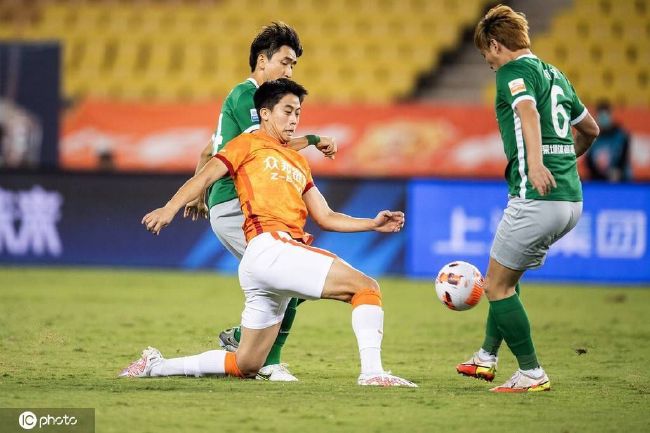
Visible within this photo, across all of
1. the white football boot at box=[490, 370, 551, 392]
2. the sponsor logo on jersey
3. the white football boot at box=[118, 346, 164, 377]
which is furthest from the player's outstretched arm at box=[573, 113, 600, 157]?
the white football boot at box=[118, 346, 164, 377]

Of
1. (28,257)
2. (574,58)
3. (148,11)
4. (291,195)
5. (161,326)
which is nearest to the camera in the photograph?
(291,195)

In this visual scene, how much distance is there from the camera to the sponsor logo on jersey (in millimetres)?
6570

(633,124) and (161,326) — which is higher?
(633,124)

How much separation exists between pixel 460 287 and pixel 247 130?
5.46ft

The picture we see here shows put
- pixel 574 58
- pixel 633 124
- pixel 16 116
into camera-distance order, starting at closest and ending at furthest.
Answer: pixel 16 116, pixel 633 124, pixel 574 58

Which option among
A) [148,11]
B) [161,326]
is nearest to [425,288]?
[161,326]

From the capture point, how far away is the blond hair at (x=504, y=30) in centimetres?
678

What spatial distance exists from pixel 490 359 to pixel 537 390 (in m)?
0.56

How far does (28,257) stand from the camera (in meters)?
15.6

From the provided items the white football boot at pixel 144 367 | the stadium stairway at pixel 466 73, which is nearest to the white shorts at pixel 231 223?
the white football boot at pixel 144 367

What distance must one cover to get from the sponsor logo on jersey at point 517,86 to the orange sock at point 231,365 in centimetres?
226

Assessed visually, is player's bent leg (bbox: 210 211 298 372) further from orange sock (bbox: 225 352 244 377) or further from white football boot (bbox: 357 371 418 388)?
white football boot (bbox: 357 371 418 388)

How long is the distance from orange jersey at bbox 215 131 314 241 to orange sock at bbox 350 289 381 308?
1.78 feet

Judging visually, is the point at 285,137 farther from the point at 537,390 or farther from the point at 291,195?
the point at 537,390
